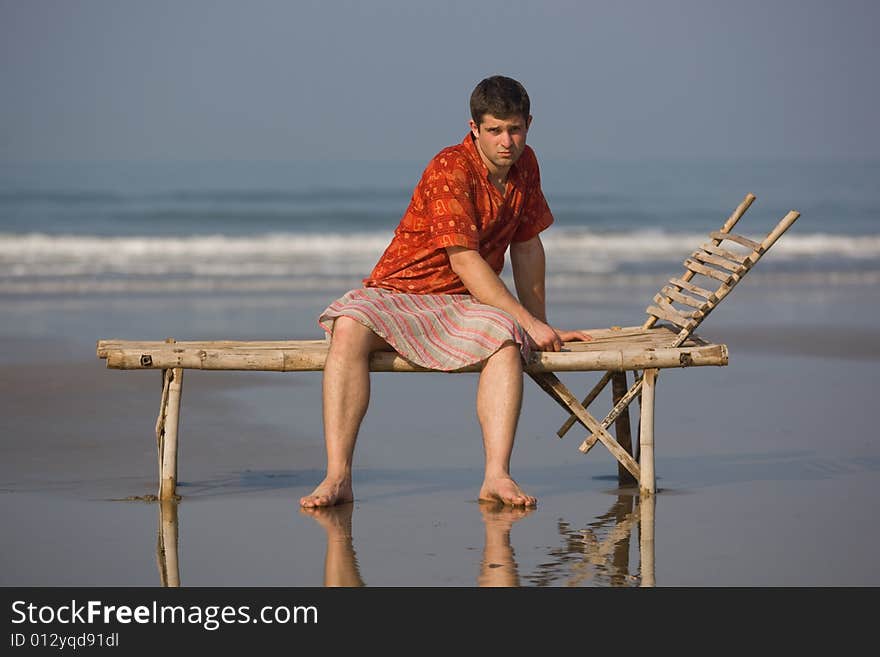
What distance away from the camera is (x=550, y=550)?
4766mm

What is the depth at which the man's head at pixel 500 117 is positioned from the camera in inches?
216

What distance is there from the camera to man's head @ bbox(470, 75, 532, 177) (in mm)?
5484

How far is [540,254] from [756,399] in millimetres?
2518

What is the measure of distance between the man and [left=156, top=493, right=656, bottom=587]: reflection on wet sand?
21cm

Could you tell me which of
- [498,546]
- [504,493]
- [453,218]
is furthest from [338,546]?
[453,218]

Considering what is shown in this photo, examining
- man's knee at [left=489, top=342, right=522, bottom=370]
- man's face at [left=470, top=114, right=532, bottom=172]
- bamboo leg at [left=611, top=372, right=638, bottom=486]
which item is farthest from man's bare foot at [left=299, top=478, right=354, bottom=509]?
man's face at [left=470, top=114, right=532, bottom=172]

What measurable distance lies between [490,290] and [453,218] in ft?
1.01

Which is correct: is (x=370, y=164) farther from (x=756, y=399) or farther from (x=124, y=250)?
(x=756, y=399)

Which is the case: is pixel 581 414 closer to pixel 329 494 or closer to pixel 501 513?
pixel 501 513

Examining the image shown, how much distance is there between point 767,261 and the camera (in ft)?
55.7

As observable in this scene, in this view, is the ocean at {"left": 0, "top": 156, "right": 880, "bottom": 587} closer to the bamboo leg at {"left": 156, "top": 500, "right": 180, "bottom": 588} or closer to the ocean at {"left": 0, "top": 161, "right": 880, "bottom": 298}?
the bamboo leg at {"left": 156, "top": 500, "right": 180, "bottom": 588}
